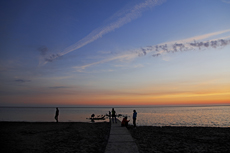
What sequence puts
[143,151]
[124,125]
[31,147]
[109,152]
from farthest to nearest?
[124,125], [31,147], [143,151], [109,152]

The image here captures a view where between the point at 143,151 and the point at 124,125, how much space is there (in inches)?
386

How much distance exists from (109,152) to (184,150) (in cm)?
413

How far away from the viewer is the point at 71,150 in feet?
30.5

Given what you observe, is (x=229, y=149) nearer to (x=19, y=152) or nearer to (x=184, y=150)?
(x=184, y=150)

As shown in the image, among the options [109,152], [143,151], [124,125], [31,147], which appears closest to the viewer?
[109,152]

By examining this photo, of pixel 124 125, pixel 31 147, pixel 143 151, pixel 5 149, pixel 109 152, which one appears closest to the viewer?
pixel 109 152

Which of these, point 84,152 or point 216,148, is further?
point 216,148

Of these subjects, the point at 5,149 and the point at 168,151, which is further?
the point at 5,149

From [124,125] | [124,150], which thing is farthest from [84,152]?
A: [124,125]

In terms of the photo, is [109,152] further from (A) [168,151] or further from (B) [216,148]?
(B) [216,148]

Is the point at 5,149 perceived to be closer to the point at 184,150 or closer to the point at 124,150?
the point at 124,150

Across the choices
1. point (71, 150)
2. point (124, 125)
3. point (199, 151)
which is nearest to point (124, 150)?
point (71, 150)

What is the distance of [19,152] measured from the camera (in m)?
8.99

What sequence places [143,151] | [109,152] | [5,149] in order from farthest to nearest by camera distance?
[5,149], [143,151], [109,152]
